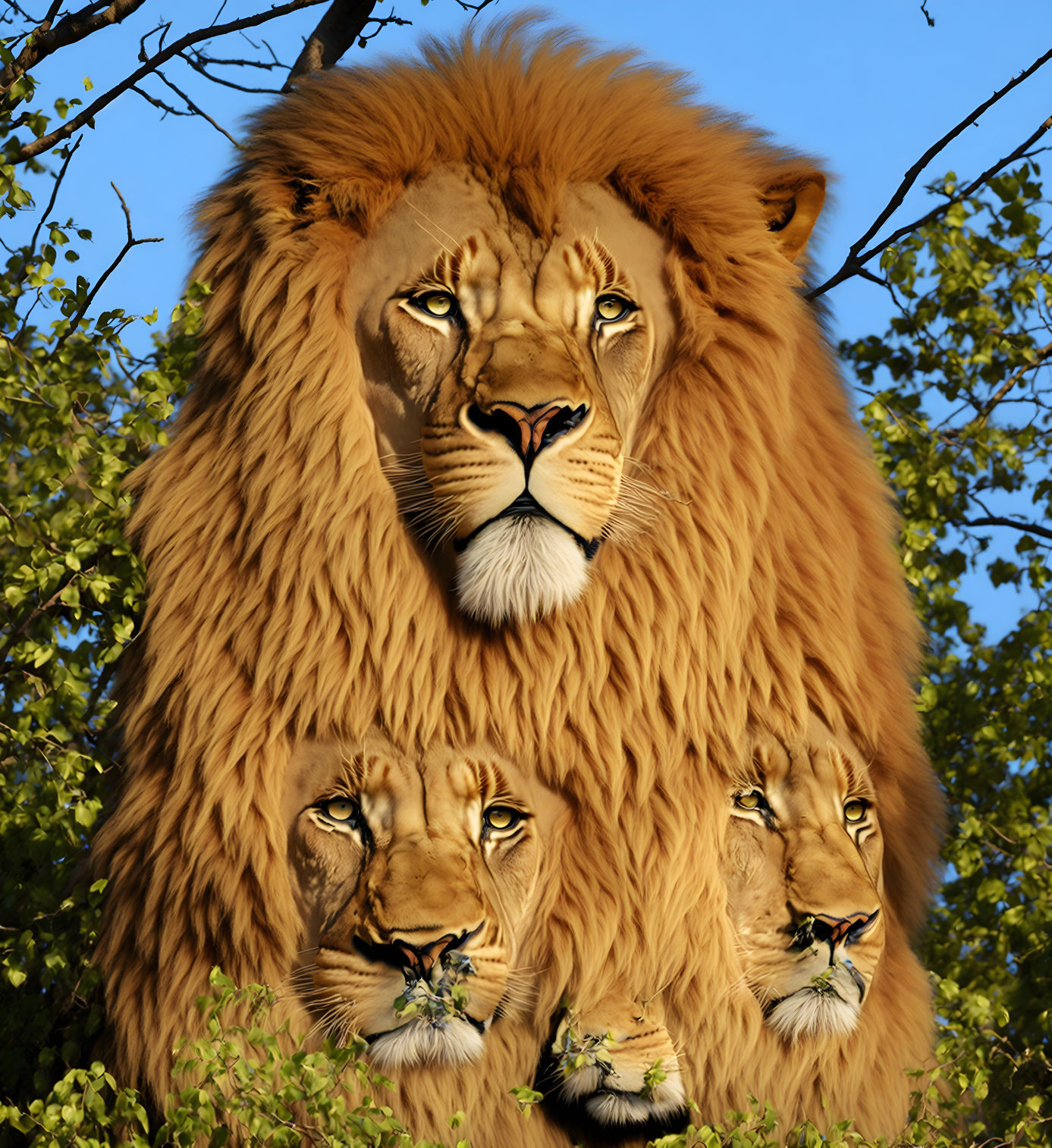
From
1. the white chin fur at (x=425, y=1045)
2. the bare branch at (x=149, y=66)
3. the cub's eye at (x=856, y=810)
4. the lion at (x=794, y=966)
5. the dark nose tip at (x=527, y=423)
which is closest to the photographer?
the dark nose tip at (x=527, y=423)

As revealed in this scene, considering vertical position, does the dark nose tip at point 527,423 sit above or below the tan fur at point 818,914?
above

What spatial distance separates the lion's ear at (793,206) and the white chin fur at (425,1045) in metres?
1.93

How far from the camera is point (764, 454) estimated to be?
362 centimetres

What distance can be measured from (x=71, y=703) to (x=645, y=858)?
57.6 inches

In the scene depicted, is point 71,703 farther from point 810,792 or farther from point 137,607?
point 810,792

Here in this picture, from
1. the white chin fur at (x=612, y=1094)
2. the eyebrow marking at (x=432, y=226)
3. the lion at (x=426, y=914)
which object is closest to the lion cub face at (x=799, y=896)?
the white chin fur at (x=612, y=1094)

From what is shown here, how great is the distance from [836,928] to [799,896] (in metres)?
0.11

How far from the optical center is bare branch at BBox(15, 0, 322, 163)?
461 centimetres

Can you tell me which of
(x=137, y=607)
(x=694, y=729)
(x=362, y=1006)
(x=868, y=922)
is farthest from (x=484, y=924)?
(x=137, y=607)

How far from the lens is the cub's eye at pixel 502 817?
3.31 metres

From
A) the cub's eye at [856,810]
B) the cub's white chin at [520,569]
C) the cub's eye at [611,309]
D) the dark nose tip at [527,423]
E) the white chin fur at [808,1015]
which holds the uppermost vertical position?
the cub's eye at [611,309]

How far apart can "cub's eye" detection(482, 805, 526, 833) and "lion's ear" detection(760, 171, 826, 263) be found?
1468 mm

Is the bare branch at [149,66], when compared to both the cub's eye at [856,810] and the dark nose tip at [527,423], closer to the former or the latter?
the dark nose tip at [527,423]

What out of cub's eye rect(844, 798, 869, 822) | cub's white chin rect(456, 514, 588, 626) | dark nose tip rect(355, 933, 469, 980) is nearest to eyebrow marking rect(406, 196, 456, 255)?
cub's white chin rect(456, 514, 588, 626)
